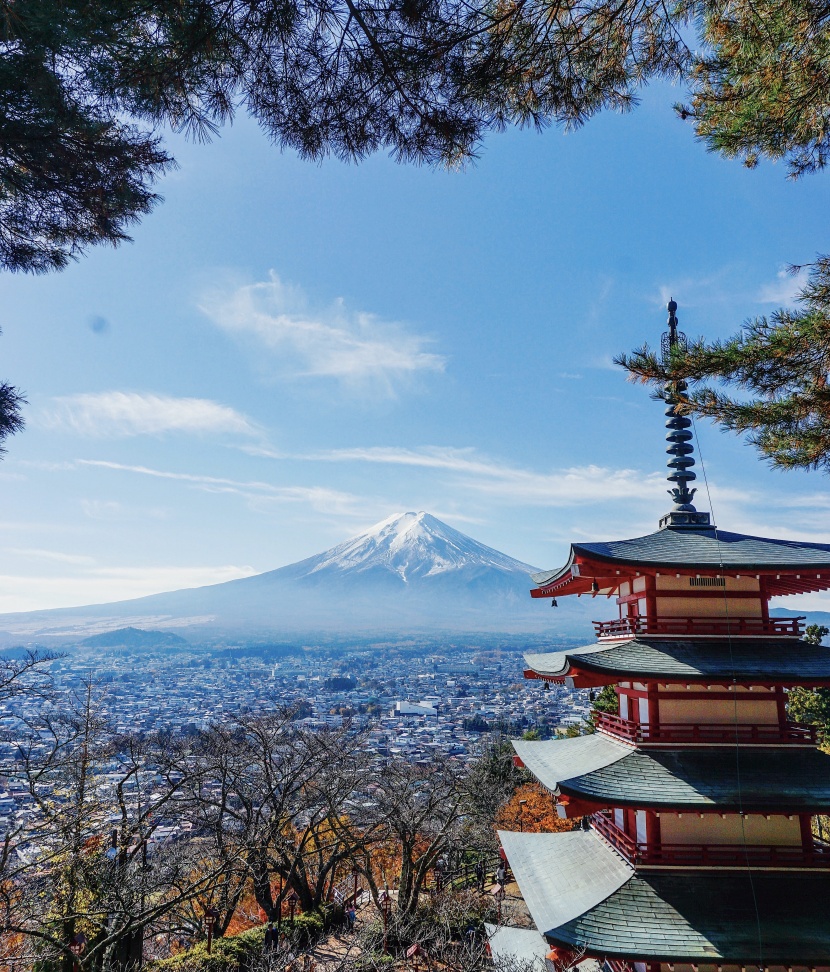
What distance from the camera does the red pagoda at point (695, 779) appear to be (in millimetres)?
5859

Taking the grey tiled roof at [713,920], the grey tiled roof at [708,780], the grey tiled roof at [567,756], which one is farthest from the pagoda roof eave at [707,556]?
the grey tiled roof at [713,920]

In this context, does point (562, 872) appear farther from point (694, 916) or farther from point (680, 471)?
point (680, 471)

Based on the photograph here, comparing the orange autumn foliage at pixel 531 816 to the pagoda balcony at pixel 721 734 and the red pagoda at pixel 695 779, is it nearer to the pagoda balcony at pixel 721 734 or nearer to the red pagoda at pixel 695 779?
the red pagoda at pixel 695 779

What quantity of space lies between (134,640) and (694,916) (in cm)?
13294

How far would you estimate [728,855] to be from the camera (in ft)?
21.3

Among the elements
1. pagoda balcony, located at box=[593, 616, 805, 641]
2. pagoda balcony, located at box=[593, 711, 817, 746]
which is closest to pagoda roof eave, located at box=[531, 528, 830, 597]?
pagoda balcony, located at box=[593, 616, 805, 641]

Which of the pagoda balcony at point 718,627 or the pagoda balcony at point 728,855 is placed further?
the pagoda balcony at point 718,627

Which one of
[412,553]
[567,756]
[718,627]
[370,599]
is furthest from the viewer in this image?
[412,553]

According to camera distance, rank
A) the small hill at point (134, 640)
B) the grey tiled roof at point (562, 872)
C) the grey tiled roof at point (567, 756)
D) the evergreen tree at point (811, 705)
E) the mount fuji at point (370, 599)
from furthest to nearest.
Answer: the mount fuji at point (370, 599) < the small hill at point (134, 640) < the evergreen tree at point (811, 705) < the grey tiled roof at point (567, 756) < the grey tiled roof at point (562, 872)

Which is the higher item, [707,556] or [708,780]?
[707,556]

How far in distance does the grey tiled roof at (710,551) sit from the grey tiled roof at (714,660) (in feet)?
3.40

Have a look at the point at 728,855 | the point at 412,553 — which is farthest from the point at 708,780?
the point at 412,553

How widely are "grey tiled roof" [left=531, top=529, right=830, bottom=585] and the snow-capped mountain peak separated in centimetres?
17292

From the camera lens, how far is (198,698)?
61688mm
